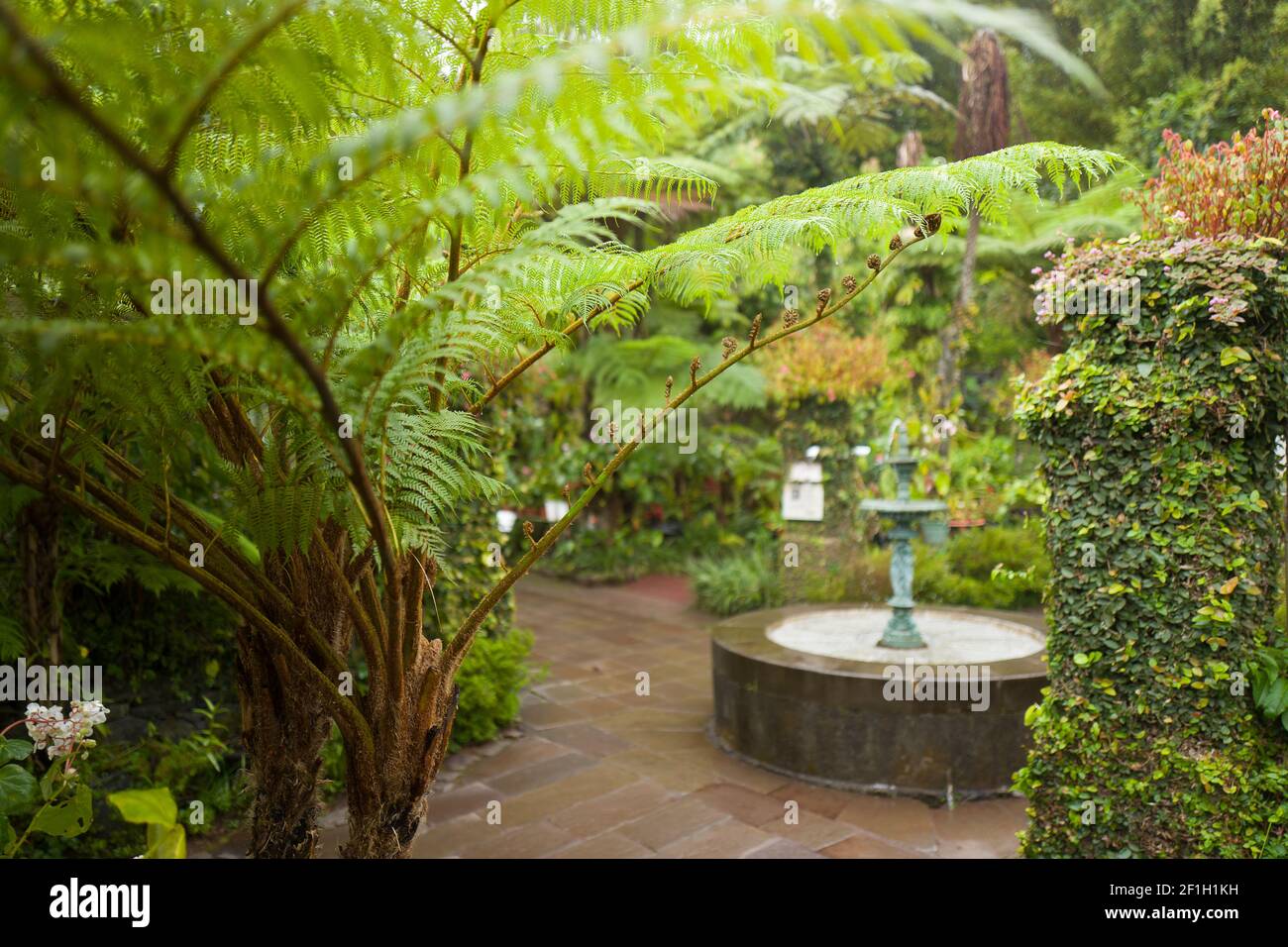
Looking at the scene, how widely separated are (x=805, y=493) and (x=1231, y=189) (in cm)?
495

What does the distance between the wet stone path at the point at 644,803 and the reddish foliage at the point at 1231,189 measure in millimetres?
2369

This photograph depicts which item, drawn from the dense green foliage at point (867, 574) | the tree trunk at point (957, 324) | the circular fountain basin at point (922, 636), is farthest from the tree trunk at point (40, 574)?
the tree trunk at point (957, 324)

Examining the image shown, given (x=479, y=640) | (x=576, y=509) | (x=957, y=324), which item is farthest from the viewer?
(x=957, y=324)

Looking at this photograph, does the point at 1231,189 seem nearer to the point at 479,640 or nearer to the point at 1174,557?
the point at 1174,557

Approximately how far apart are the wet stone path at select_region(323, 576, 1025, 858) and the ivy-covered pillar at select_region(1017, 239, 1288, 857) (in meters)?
0.89

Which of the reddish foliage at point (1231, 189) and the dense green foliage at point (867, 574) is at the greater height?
the reddish foliage at point (1231, 189)

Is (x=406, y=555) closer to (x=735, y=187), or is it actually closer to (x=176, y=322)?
(x=176, y=322)

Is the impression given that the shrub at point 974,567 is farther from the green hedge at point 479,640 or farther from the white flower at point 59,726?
the white flower at point 59,726

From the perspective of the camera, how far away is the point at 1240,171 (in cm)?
278

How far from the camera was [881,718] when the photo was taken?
4.02 metres

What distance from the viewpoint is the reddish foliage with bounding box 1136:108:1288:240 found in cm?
274

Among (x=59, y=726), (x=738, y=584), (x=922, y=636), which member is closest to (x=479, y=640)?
(x=922, y=636)

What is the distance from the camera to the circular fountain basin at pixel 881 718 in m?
→ 3.95
